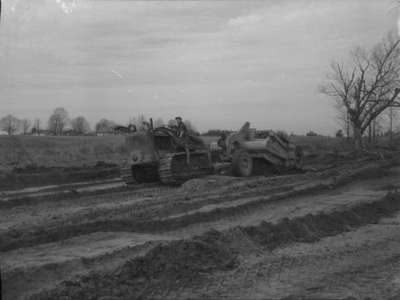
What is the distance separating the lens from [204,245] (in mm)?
7879

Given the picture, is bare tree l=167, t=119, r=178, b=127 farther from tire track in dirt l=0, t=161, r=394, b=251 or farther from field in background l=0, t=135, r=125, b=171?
field in background l=0, t=135, r=125, b=171

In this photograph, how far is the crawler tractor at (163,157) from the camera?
18.2m

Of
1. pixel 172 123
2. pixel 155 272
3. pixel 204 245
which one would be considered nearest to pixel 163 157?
pixel 172 123

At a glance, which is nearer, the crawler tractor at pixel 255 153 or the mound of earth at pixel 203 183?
the mound of earth at pixel 203 183

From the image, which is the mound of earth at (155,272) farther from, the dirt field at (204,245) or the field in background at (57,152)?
the field in background at (57,152)

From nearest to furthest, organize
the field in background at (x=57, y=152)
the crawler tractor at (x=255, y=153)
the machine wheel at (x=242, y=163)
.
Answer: the machine wheel at (x=242, y=163) < the crawler tractor at (x=255, y=153) < the field in background at (x=57, y=152)

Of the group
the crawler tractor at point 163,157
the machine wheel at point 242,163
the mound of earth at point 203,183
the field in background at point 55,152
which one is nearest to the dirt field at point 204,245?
the mound of earth at point 203,183

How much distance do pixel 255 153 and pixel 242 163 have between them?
119 cm

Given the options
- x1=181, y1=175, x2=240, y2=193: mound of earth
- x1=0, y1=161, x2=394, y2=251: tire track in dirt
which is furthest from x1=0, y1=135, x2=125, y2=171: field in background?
x1=0, y1=161, x2=394, y2=251: tire track in dirt

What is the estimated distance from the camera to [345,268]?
774cm

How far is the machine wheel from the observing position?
20.7 meters

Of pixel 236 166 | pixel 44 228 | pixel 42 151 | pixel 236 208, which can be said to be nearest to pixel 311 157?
pixel 236 166

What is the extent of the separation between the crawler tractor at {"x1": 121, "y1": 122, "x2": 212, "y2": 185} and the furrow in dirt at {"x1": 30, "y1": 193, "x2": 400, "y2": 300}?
8.02 m

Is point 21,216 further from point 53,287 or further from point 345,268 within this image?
point 345,268
